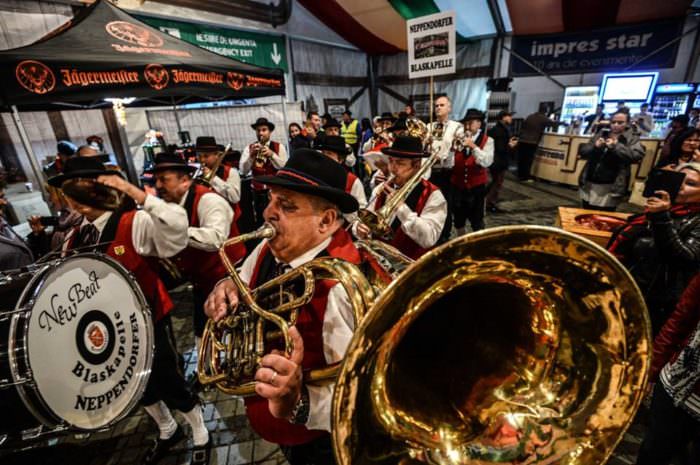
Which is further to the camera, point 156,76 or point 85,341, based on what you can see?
point 156,76

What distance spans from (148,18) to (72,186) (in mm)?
9478

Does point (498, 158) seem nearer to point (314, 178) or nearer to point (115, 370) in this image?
point (314, 178)

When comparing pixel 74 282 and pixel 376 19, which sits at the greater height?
pixel 376 19

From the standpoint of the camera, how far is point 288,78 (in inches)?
496

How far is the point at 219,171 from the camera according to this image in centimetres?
452

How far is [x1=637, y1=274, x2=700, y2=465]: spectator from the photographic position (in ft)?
4.78

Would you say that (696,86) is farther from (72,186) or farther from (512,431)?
(72,186)

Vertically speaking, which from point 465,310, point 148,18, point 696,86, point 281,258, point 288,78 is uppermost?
point 148,18

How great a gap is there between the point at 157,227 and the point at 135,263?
0.33m

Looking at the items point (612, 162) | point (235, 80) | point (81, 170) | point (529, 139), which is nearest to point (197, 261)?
point (81, 170)

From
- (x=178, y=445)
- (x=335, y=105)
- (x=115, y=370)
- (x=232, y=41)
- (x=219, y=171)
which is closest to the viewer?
(x=115, y=370)

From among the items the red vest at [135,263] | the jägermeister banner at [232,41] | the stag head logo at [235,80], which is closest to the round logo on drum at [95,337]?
the red vest at [135,263]

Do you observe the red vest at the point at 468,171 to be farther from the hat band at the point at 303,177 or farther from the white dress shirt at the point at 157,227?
the white dress shirt at the point at 157,227

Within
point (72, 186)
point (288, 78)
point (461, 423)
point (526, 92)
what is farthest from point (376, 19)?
point (461, 423)
